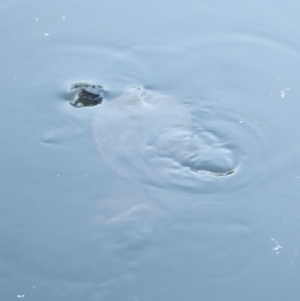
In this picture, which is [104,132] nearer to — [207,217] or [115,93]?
[115,93]

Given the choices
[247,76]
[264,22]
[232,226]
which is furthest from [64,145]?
[264,22]

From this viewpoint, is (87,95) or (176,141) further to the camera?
(87,95)

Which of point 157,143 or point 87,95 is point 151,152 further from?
point 87,95

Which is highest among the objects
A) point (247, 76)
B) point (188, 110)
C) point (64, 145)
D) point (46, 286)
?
point (247, 76)

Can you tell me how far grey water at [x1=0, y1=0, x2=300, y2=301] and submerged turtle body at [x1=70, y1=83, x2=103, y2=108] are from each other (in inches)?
2.0

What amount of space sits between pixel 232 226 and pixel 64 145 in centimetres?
117

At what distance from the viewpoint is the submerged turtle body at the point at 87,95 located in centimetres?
372

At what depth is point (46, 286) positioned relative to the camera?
2803 mm

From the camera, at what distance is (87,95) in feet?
12.3

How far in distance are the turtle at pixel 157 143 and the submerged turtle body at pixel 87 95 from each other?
0.26ft

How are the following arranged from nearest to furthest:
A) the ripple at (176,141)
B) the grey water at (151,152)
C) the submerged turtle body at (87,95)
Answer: the grey water at (151,152) < the ripple at (176,141) < the submerged turtle body at (87,95)

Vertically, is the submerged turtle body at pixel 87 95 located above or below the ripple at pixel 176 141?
above

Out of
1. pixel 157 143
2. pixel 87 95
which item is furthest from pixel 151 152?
pixel 87 95

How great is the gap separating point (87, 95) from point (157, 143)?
0.63 metres
